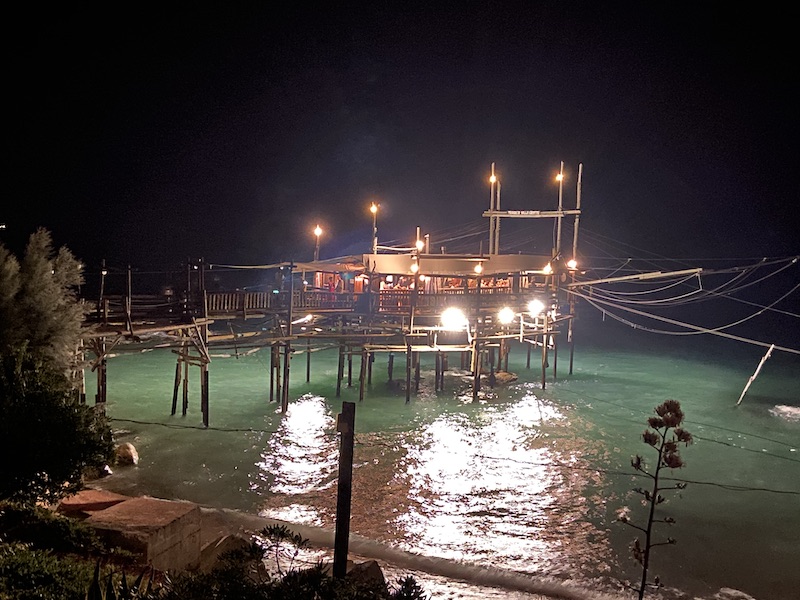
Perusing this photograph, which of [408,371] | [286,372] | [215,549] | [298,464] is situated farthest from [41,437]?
[408,371]

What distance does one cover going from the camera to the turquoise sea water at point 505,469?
36.0 feet

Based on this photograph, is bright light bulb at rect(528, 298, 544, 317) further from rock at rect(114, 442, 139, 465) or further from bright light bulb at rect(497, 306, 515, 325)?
rock at rect(114, 442, 139, 465)

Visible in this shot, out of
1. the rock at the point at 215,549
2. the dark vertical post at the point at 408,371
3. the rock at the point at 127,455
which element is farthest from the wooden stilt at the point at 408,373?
the rock at the point at 215,549

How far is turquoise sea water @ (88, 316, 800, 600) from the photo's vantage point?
11.0m

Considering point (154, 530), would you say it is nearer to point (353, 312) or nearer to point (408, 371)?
point (408, 371)

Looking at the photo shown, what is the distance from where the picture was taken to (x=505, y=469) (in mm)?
15539

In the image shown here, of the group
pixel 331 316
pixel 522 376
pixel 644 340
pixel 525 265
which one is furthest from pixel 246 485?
pixel 644 340

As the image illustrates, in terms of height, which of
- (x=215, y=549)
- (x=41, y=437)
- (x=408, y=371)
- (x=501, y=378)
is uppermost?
(x=41, y=437)

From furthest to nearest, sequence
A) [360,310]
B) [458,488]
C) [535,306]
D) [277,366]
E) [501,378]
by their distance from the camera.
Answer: [501,378]
[535,306]
[360,310]
[277,366]
[458,488]

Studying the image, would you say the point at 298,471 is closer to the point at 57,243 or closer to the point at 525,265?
the point at 525,265

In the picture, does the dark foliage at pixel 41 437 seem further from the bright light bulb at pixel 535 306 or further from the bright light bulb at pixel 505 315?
the bright light bulb at pixel 535 306

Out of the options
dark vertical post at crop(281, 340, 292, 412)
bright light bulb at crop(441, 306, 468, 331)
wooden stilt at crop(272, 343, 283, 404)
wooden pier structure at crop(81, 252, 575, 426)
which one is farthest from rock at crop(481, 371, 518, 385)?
dark vertical post at crop(281, 340, 292, 412)

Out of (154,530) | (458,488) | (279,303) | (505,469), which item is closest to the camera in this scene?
(154,530)

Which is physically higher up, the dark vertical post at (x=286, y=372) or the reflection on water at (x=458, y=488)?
the dark vertical post at (x=286, y=372)
